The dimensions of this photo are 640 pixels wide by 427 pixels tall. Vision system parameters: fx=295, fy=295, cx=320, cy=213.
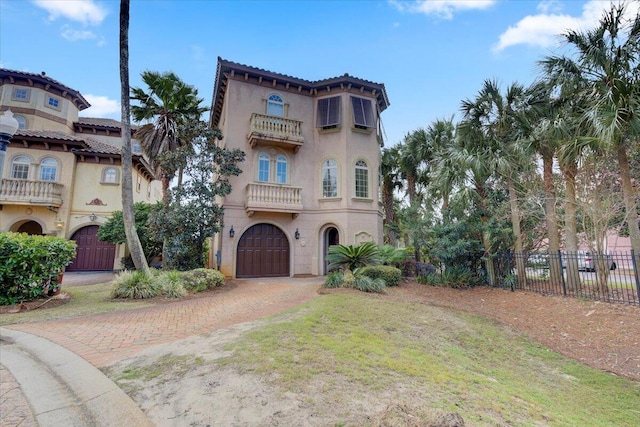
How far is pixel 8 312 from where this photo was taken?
7.80 m

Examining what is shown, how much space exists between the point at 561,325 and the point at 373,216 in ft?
32.2

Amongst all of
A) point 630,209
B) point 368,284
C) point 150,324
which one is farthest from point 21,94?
point 630,209

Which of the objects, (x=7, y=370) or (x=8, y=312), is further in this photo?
(x=8, y=312)

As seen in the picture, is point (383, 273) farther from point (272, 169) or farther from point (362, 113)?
point (362, 113)

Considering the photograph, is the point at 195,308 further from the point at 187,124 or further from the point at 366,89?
→ the point at 366,89

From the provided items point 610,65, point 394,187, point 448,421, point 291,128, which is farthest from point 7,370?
point 394,187

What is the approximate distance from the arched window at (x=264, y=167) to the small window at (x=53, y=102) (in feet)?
60.2

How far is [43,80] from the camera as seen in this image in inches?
829

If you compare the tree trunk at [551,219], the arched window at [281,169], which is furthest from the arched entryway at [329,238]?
the tree trunk at [551,219]

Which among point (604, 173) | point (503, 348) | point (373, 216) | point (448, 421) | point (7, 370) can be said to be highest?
point (604, 173)

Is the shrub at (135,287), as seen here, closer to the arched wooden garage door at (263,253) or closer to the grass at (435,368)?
the arched wooden garage door at (263,253)

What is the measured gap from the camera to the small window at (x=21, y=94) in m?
20.8

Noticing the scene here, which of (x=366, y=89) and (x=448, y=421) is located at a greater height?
(x=366, y=89)

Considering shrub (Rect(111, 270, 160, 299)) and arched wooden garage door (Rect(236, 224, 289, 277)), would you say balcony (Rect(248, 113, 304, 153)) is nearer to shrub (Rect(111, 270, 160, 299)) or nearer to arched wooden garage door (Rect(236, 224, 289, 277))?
arched wooden garage door (Rect(236, 224, 289, 277))
